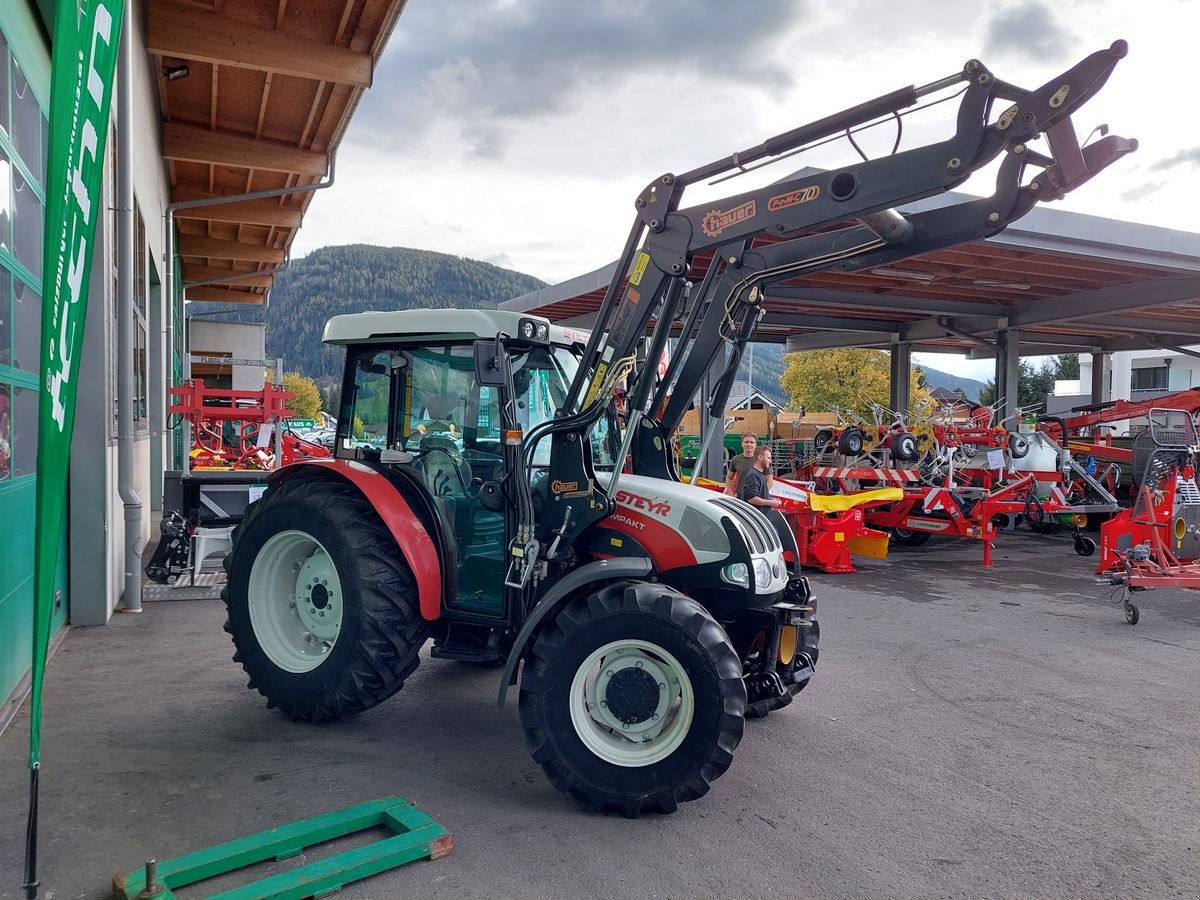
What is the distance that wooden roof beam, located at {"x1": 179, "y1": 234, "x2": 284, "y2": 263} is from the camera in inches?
770

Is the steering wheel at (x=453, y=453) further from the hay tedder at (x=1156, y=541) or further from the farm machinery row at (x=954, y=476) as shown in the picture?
the farm machinery row at (x=954, y=476)

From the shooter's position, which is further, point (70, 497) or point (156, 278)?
point (156, 278)

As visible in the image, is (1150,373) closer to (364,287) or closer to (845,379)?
(845,379)

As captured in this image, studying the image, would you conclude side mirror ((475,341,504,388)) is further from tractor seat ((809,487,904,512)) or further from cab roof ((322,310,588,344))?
tractor seat ((809,487,904,512))

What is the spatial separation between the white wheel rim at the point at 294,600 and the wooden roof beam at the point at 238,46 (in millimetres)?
6626

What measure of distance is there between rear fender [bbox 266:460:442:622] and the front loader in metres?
0.01

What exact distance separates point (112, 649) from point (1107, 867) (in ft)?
20.6

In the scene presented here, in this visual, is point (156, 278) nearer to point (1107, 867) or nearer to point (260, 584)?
point (260, 584)

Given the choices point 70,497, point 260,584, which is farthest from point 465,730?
point 70,497

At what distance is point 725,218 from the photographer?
173 inches

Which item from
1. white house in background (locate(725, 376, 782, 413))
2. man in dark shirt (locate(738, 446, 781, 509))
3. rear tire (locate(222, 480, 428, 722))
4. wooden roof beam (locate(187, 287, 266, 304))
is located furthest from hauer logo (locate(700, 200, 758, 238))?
wooden roof beam (locate(187, 287, 266, 304))

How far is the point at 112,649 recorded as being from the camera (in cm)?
648

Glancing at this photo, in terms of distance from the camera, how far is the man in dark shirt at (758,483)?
974cm

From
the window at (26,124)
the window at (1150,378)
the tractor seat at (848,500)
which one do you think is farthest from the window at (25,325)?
the window at (1150,378)
